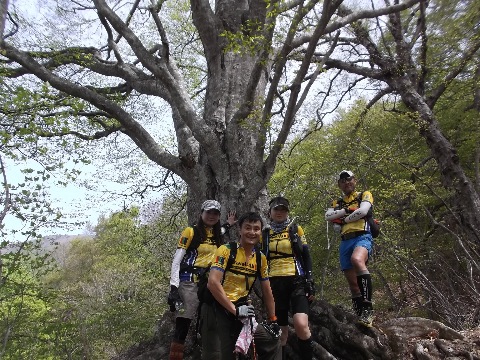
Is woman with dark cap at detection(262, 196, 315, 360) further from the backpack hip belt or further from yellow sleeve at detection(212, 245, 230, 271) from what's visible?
yellow sleeve at detection(212, 245, 230, 271)

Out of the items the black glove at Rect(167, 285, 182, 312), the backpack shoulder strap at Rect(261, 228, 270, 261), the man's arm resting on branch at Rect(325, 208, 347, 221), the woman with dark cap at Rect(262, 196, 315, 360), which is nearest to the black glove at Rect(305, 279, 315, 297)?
the woman with dark cap at Rect(262, 196, 315, 360)

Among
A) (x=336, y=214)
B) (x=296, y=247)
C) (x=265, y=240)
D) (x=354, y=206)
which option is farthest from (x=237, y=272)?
(x=354, y=206)

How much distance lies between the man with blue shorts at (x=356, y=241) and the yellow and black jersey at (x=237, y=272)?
1510mm

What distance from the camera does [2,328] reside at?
911cm

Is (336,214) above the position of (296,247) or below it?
above

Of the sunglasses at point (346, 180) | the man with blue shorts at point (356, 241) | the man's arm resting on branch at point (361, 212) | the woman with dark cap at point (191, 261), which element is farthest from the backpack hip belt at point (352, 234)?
the woman with dark cap at point (191, 261)

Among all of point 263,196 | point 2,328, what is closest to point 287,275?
point 263,196

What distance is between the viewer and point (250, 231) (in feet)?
10.3

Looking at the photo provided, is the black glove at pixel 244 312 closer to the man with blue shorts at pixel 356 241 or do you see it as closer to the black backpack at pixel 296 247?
the black backpack at pixel 296 247

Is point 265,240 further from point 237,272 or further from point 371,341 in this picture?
point 371,341

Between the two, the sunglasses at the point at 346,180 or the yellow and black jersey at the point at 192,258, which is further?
the sunglasses at the point at 346,180

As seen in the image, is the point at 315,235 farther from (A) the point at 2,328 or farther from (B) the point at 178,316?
(A) the point at 2,328

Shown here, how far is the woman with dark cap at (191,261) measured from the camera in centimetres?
388

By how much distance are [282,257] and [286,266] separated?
11 cm
